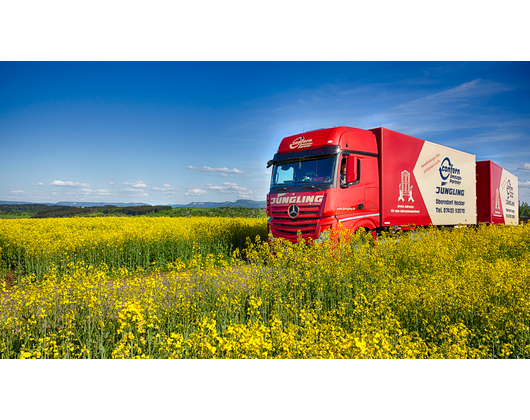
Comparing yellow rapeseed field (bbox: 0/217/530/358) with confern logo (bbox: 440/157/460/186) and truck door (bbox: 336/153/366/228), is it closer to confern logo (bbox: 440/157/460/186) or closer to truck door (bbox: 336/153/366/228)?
truck door (bbox: 336/153/366/228)

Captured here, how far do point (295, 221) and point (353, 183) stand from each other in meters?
1.95

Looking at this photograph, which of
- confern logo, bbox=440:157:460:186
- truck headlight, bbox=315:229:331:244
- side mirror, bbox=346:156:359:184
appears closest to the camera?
truck headlight, bbox=315:229:331:244

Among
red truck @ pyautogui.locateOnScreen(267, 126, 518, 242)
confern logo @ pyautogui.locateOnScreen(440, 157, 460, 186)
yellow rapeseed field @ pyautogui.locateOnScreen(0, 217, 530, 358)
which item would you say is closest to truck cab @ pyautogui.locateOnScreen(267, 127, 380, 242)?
red truck @ pyautogui.locateOnScreen(267, 126, 518, 242)

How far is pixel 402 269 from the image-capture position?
6984 millimetres

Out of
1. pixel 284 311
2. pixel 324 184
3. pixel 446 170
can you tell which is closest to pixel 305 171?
pixel 324 184

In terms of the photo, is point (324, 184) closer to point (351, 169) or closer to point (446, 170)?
point (351, 169)

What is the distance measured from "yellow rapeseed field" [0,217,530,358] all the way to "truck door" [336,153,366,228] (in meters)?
1.59

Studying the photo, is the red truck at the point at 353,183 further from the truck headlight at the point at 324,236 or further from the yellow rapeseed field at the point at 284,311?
the yellow rapeseed field at the point at 284,311

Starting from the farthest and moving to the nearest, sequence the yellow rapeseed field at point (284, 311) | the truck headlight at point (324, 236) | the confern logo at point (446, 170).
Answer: the confern logo at point (446, 170)
the truck headlight at point (324, 236)
the yellow rapeseed field at point (284, 311)

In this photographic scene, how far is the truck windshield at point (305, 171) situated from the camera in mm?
8520

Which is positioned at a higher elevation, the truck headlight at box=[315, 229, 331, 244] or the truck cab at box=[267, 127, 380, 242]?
the truck cab at box=[267, 127, 380, 242]

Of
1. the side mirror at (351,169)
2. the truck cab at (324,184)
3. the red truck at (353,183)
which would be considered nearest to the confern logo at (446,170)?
the red truck at (353,183)

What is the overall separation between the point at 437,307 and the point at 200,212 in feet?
71.6

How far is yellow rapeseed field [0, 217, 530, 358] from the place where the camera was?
2.98 m
